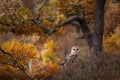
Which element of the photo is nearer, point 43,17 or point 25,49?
point 25,49

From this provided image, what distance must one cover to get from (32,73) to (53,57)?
7.58 meters

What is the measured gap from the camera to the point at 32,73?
16031 mm

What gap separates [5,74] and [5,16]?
9.64 feet

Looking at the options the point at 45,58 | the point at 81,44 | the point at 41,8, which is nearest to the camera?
the point at 41,8

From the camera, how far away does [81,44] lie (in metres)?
44.9

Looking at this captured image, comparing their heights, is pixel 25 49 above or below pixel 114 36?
above

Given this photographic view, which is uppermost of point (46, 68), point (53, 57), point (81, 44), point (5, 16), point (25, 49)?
point (5, 16)

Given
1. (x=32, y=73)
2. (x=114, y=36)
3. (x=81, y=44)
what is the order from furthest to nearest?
1. (x=81, y=44)
2. (x=114, y=36)
3. (x=32, y=73)

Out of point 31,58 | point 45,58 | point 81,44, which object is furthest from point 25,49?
point 81,44

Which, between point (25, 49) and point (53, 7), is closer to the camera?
point (25, 49)

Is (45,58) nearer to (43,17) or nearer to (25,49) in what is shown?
(43,17)

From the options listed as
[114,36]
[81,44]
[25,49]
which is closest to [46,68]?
[25,49]

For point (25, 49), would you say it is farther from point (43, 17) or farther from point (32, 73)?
point (43, 17)

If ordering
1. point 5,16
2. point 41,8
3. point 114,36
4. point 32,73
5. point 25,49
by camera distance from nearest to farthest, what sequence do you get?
point 5,16 < point 25,49 < point 32,73 < point 41,8 < point 114,36
